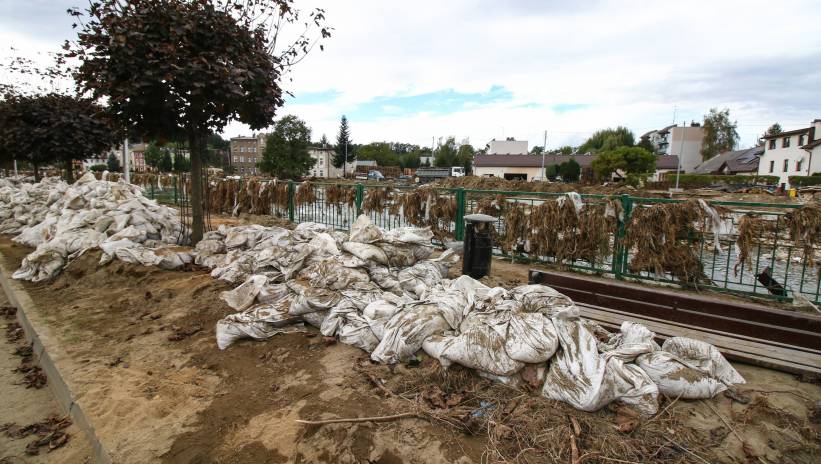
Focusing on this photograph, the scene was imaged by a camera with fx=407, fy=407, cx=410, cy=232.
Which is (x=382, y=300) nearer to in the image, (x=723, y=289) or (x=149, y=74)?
(x=149, y=74)

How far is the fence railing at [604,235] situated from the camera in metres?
5.20

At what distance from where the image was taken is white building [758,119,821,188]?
124ft

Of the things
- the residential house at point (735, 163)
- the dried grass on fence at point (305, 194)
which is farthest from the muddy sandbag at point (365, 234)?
the residential house at point (735, 163)

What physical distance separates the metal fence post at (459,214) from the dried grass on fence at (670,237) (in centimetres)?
277

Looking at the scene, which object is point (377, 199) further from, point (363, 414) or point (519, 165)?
point (519, 165)

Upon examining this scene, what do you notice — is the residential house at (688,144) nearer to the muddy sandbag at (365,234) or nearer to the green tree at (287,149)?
the green tree at (287,149)

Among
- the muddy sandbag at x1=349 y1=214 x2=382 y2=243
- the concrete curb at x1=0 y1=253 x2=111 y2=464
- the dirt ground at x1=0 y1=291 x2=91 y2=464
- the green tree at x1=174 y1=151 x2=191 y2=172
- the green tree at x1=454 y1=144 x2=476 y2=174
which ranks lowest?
the dirt ground at x1=0 y1=291 x2=91 y2=464

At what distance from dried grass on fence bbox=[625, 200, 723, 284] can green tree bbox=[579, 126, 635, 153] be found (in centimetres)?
6235

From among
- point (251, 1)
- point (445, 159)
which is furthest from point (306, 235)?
point (445, 159)

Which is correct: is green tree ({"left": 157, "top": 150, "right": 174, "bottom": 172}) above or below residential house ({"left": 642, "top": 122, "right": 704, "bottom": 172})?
below

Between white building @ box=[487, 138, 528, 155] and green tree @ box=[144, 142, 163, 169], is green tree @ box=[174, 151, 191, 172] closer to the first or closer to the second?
white building @ box=[487, 138, 528, 155]

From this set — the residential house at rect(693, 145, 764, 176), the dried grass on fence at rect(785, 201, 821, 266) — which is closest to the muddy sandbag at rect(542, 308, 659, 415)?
the dried grass on fence at rect(785, 201, 821, 266)

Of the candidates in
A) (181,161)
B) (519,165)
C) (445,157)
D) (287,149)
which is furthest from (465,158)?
(181,161)

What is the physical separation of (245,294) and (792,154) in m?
56.2
